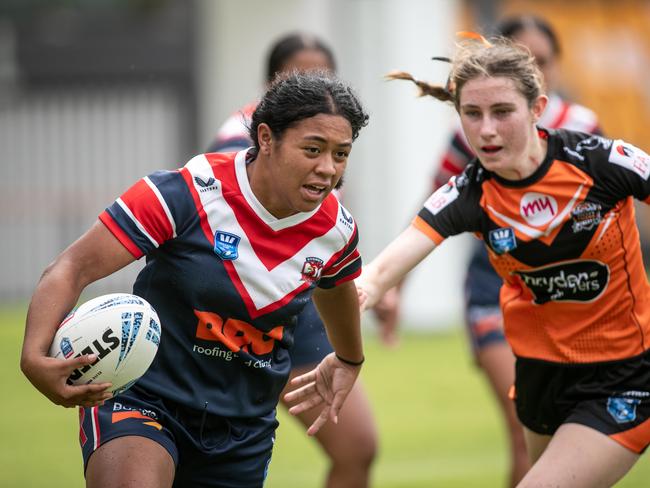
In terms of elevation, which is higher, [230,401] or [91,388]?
[91,388]

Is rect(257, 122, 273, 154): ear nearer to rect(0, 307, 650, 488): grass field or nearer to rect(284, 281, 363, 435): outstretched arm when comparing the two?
rect(284, 281, 363, 435): outstretched arm

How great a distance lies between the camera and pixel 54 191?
2052 cm

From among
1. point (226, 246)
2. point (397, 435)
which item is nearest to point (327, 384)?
point (226, 246)

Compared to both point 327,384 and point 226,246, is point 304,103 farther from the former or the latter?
point 327,384

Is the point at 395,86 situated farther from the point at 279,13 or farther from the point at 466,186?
the point at 466,186

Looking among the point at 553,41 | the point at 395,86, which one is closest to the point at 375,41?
the point at 395,86

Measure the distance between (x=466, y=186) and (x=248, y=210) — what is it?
3.52ft

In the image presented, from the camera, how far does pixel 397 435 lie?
33.0ft

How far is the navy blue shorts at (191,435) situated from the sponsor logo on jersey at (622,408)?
4.42ft

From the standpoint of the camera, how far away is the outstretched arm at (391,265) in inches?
190

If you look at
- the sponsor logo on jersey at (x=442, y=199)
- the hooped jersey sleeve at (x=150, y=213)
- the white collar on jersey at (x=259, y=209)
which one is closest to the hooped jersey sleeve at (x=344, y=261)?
the white collar on jersey at (x=259, y=209)

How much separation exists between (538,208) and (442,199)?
420mm

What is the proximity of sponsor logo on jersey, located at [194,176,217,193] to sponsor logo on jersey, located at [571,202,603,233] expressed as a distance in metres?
1.46

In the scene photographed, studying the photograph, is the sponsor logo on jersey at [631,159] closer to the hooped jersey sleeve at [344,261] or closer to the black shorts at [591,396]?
the black shorts at [591,396]
